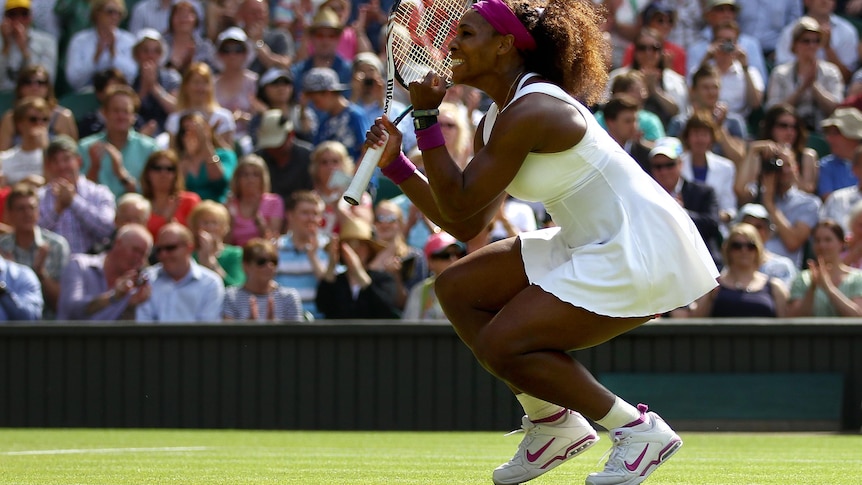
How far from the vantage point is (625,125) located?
10.7 meters

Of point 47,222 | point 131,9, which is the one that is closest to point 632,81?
point 47,222

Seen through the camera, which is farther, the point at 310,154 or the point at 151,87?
the point at 151,87

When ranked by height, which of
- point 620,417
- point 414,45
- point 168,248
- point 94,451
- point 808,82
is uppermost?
point 414,45

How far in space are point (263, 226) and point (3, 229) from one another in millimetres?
1895

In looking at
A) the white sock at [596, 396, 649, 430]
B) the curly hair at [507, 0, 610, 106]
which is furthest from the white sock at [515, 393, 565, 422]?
the curly hair at [507, 0, 610, 106]

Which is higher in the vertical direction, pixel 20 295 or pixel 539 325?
pixel 539 325

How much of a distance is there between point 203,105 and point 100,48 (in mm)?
2093

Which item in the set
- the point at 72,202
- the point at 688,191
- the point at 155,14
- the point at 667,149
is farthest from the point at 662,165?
the point at 155,14

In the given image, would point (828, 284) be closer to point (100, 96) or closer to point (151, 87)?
point (151, 87)

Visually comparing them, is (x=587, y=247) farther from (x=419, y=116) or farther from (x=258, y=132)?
(x=258, y=132)

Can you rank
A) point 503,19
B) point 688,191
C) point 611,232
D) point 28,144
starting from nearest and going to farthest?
1. point 611,232
2. point 503,19
3. point 688,191
4. point 28,144

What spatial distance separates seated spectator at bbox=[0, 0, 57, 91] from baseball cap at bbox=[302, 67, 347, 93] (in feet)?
9.55

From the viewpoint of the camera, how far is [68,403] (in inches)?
393

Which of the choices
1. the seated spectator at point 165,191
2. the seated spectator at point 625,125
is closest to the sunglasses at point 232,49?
the seated spectator at point 165,191
